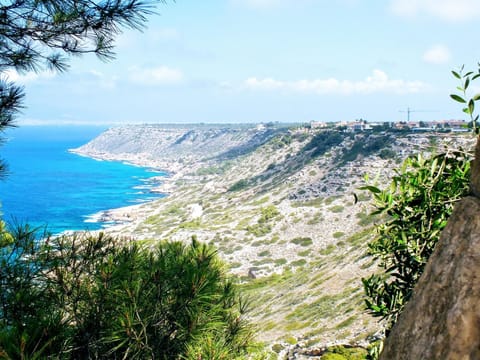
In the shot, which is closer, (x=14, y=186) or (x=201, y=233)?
(x=201, y=233)

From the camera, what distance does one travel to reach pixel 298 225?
73.3m

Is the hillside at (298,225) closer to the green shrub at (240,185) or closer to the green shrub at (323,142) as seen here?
the green shrub at (240,185)

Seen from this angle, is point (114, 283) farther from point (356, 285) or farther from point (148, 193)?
point (148, 193)

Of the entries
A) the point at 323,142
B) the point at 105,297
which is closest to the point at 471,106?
the point at 105,297

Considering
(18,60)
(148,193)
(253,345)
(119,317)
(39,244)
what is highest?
(18,60)

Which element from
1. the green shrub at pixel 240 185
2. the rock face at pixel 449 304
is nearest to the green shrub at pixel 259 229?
the green shrub at pixel 240 185

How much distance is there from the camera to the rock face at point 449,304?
238cm

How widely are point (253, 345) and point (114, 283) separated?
3.19 metres

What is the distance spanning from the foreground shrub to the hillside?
7.06 feet

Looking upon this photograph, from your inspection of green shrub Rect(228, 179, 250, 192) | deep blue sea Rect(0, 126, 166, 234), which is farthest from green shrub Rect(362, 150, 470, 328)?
green shrub Rect(228, 179, 250, 192)

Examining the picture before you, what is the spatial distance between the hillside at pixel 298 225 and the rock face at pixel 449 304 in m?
0.84

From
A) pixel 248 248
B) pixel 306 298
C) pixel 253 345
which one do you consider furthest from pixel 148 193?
pixel 253 345

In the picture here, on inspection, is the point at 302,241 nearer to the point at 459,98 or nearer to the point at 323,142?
the point at 323,142

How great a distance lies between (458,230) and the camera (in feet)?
9.11
